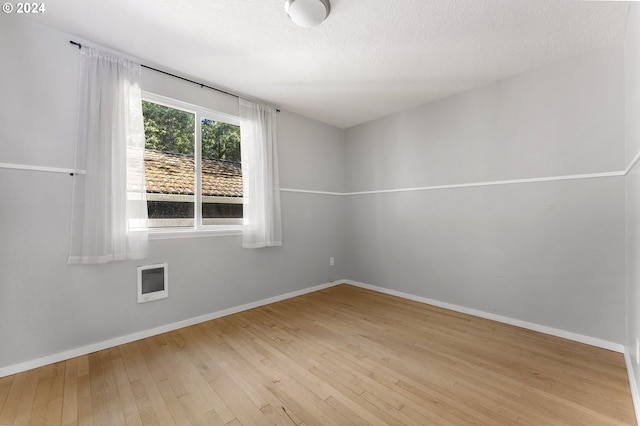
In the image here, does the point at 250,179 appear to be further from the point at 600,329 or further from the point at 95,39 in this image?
the point at 600,329

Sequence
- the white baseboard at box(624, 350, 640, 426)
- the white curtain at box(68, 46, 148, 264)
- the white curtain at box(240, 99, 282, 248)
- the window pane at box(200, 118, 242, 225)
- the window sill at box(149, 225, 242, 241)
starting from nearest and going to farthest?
the white baseboard at box(624, 350, 640, 426), the white curtain at box(68, 46, 148, 264), the window sill at box(149, 225, 242, 241), the window pane at box(200, 118, 242, 225), the white curtain at box(240, 99, 282, 248)

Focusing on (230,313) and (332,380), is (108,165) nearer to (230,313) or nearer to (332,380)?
(230,313)

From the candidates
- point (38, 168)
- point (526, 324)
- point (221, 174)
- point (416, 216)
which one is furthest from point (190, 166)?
point (526, 324)

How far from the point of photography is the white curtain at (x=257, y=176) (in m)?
3.02

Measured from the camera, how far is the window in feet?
8.11

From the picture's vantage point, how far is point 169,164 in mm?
2555

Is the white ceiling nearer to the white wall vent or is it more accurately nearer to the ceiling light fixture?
the ceiling light fixture

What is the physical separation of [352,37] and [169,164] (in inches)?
82.2

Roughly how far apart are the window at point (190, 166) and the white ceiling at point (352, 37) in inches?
17.2

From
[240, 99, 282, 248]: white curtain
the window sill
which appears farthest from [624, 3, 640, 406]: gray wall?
the window sill

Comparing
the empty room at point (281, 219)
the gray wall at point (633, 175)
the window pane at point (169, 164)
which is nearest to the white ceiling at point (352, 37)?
the empty room at point (281, 219)

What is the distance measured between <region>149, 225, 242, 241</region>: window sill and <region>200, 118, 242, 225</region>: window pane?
11cm

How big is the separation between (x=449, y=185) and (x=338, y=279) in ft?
7.32

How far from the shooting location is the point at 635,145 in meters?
1.58
